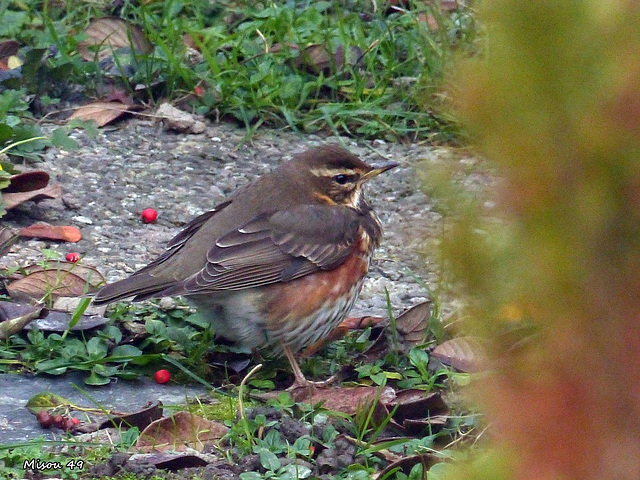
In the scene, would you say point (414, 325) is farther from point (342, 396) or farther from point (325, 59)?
point (325, 59)

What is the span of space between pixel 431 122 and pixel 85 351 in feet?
12.5

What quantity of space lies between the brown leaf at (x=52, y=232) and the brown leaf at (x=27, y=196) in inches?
6.5

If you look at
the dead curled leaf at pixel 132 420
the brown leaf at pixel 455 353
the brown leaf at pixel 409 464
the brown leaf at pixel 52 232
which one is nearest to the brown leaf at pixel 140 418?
the dead curled leaf at pixel 132 420

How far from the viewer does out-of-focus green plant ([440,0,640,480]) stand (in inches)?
79.1

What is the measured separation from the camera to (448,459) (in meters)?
4.38

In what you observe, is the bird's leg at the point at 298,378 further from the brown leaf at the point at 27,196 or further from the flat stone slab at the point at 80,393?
the brown leaf at the point at 27,196

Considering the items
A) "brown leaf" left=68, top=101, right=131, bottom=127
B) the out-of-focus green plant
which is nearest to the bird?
"brown leaf" left=68, top=101, right=131, bottom=127

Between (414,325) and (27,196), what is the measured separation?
2502 mm

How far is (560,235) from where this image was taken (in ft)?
7.00

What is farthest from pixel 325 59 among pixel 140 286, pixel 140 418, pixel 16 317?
pixel 140 418

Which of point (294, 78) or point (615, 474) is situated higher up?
point (615, 474)

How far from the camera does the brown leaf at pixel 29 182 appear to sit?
22.1 feet

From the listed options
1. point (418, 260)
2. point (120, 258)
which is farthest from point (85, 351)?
point (418, 260)

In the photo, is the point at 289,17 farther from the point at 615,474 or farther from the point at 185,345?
the point at 615,474
